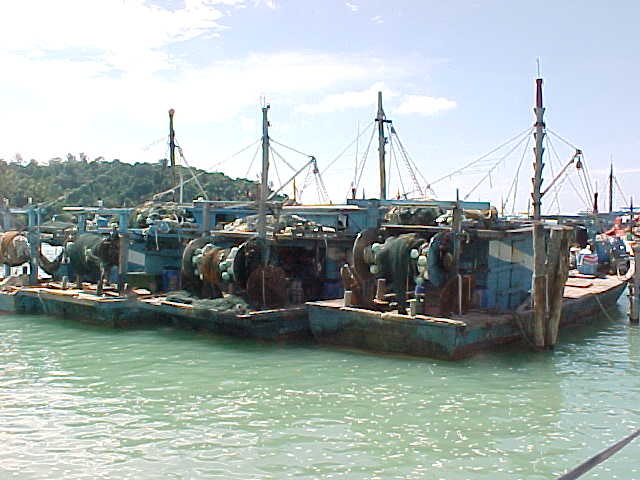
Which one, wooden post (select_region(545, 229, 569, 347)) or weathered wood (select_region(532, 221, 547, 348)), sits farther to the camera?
wooden post (select_region(545, 229, 569, 347))

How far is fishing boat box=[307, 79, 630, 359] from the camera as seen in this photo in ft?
43.0

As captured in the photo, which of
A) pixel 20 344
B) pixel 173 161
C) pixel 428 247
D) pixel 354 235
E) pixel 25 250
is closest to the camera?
pixel 428 247

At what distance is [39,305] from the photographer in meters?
19.0

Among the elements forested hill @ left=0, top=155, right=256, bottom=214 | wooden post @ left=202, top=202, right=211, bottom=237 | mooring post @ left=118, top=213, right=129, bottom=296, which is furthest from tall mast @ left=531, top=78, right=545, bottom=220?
forested hill @ left=0, top=155, right=256, bottom=214

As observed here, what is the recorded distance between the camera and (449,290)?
13602 mm

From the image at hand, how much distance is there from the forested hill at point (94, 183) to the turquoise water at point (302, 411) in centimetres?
6498

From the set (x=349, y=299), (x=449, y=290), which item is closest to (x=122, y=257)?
(x=349, y=299)

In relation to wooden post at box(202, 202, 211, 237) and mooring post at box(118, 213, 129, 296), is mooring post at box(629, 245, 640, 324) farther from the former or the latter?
mooring post at box(118, 213, 129, 296)

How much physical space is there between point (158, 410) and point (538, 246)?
7.98 m

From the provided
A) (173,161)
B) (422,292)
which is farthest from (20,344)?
(173,161)

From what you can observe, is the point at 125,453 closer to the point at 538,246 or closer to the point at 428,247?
the point at 428,247

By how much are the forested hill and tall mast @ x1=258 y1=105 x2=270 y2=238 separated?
60.7 metres

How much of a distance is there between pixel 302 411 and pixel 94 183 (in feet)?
294

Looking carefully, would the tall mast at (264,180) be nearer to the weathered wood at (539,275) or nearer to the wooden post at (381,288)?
the wooden post at (381,288)
